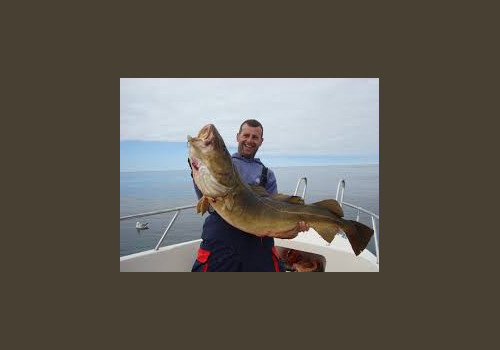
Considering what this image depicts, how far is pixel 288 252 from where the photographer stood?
7.83 meters

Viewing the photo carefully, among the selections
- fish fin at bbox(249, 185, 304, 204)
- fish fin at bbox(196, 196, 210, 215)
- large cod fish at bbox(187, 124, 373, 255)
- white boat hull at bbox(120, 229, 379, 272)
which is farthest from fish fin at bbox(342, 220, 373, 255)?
white boat hull at bbox(120, 229, 379, 272)

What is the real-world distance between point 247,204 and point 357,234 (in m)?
1.42

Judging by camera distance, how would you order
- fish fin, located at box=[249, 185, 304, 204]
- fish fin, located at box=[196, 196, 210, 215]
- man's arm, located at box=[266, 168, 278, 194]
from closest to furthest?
fish fin, located at box=[196, 196, 210, 215] < fish fin, located at box=[249, 185, 304, 204] < man's arm, located at box=[266, 168, 278, 194]

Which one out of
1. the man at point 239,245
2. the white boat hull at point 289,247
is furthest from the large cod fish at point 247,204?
the white boat hull at point 289,247

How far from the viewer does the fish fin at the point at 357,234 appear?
354 centimetres

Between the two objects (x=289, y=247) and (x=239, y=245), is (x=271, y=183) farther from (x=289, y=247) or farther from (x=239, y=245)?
(x=289, y=247)

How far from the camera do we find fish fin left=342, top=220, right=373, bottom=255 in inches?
139

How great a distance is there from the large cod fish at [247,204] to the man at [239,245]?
0.20 m

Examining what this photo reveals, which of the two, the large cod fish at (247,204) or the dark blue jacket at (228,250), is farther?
the dark blue jacket at (228,250)

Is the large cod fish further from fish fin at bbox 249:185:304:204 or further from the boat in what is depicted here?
the boat

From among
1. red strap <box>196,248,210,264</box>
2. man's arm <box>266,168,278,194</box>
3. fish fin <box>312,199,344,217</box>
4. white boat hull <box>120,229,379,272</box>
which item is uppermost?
man's arm <box>266,168,278,194</box>

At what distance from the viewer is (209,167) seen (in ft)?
10.3

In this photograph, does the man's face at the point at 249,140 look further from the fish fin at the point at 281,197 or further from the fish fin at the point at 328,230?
the fish fin at the point at 328,230

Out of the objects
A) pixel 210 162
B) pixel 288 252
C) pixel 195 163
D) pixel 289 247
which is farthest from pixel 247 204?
pixel 288 252
